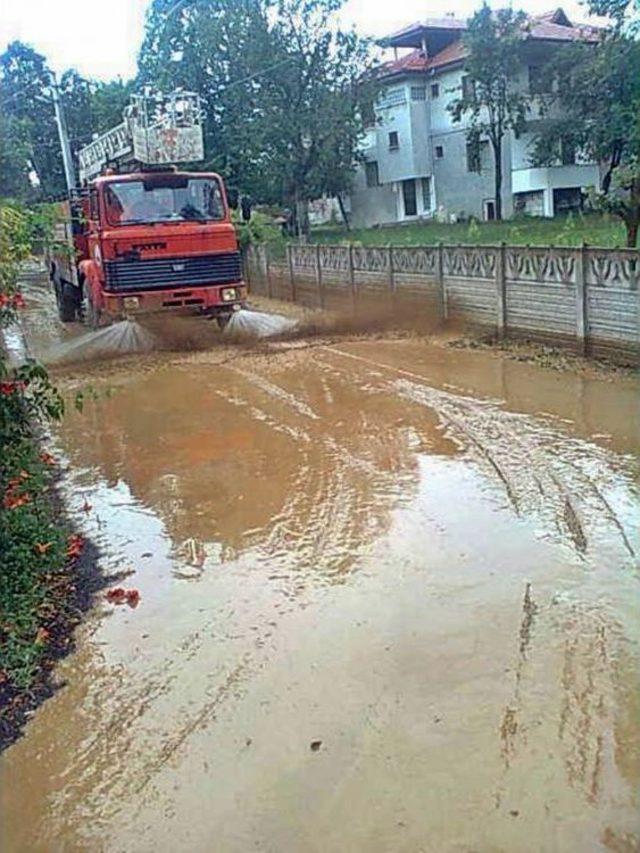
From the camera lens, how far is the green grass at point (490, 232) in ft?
72.6

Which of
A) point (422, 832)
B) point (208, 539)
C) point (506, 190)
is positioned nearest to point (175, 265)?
point (208, 539)

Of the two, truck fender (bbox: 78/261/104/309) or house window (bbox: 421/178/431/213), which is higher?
house window (bbox: 421/178/431/213)

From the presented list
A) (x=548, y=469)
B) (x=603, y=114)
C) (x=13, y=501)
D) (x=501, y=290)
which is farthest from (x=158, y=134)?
(x=603, y=114)

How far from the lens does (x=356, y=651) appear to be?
3994 millimetres

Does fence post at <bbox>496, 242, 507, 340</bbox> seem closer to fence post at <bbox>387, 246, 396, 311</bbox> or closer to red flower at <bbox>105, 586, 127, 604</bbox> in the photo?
fence post at <bbox>387, 246, 396, 311</bbox>

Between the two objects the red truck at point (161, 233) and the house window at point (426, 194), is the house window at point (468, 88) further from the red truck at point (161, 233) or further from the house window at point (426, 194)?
the red truck at point (161, 233)

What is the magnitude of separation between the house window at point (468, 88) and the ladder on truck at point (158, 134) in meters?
19.5

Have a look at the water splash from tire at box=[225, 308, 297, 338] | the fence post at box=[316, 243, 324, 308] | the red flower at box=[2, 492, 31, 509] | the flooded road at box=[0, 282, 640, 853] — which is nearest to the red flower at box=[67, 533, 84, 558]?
the flooded road at box=[0, 282, 640, 853]

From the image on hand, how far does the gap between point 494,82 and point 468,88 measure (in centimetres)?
316

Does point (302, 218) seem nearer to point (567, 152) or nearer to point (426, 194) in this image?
point (567, 152)

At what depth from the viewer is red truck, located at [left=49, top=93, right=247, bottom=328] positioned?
12641mm

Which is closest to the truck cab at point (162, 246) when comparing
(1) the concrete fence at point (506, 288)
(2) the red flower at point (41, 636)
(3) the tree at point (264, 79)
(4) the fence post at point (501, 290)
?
(1) the concrete fence at point (506, 288)

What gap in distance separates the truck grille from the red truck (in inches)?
0.6

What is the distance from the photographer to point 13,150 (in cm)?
980
